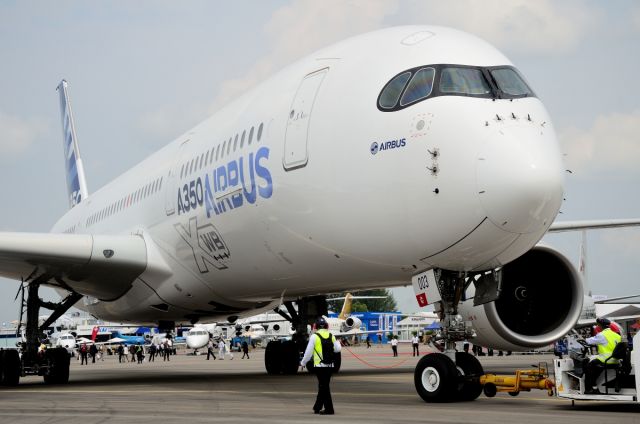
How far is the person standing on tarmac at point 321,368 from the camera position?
1001 centimetres

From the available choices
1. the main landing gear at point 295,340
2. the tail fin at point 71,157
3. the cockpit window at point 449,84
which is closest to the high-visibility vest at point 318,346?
the cockpit window at point 449,84

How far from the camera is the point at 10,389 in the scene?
54.8 feet

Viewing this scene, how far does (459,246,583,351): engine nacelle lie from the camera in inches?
528

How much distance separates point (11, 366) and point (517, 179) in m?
12.1

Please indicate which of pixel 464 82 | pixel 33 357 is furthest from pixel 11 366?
pixel 464 82

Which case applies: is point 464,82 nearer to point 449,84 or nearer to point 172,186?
point 449,84

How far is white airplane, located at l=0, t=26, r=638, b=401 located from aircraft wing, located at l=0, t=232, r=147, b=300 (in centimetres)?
4

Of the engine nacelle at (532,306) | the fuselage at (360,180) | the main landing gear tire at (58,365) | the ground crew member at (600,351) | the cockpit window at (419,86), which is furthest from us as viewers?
the main landing gear tire at (58,365)

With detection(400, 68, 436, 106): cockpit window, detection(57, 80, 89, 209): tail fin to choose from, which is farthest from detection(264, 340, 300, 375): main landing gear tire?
detection(57, 80, 89, 209): tail fin

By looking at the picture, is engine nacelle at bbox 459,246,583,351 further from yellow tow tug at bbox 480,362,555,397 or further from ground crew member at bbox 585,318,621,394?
yellow tow tug at bbox 480,362,555,397

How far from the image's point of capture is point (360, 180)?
10898 millimetres

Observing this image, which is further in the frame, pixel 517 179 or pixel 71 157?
pixel 71 157

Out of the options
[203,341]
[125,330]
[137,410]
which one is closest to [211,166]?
[137,410]

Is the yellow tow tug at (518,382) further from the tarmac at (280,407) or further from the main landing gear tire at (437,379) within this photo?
the main landing gear tire at (437,379)
